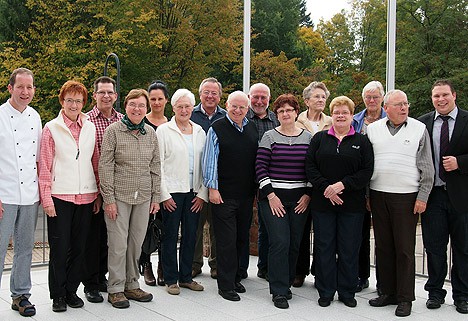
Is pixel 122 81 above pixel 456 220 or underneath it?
above

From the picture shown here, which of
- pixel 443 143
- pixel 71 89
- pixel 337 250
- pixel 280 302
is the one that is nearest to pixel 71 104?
pixel 71 89

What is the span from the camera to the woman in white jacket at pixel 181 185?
4.68 m

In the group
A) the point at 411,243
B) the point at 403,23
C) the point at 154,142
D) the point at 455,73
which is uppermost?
the point at 403,23

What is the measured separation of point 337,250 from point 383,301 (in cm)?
55

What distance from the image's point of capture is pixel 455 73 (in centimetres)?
1019

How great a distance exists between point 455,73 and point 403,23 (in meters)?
1.57

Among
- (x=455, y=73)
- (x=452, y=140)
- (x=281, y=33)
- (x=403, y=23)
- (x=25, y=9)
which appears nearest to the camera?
(x=452, y=140)

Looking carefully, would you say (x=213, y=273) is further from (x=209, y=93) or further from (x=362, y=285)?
(x=209, y=93)

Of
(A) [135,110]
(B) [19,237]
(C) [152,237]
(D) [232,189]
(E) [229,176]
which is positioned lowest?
(C) [152,237]

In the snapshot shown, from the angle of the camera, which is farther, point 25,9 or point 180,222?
point 25,9

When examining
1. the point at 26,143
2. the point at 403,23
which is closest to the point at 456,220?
the point at 26,143

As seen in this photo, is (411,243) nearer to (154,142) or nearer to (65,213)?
(154,142)

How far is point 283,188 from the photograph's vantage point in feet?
14.7

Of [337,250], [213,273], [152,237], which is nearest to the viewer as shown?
A: [337,250]
